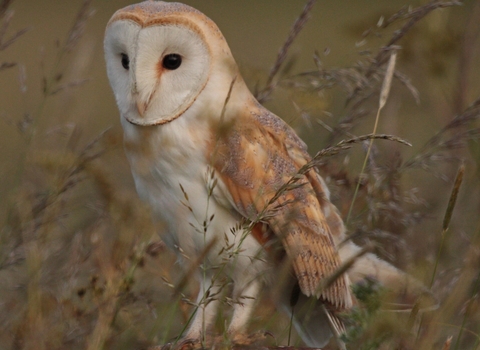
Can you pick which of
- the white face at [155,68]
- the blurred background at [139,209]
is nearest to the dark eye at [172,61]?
the white face at [155,68]

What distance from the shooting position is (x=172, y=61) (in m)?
2.90

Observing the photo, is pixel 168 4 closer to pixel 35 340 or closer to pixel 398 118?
pixel 35 340

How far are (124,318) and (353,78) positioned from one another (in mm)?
1125

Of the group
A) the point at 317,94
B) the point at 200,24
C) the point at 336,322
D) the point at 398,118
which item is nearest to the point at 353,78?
the point at 317,94

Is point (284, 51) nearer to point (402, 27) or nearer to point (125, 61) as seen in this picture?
point (402, 27)

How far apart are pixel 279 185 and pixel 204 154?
11.5 inches

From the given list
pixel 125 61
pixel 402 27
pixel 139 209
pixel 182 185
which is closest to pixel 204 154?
pixel 182 185

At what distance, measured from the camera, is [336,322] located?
3031 mm

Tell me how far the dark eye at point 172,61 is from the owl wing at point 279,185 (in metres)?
0.31

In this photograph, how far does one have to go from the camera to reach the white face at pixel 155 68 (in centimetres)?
279

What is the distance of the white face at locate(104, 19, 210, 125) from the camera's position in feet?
9.16

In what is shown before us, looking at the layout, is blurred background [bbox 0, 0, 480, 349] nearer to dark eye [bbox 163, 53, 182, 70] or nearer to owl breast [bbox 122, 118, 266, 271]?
owl breast [bbox 122, 118, 266, 271]

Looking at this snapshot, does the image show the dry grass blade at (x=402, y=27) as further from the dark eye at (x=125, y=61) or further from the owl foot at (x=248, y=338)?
the owl foot at (x=248, y=338)

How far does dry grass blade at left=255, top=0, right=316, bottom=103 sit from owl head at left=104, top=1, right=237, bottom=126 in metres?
0.20
